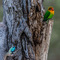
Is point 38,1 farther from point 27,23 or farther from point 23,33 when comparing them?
point 23,33

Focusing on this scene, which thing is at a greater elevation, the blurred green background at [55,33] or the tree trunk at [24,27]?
the tree trunk at [24,27]

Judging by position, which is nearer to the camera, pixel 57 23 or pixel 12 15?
pixel 12 15

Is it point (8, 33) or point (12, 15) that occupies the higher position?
point (12, 15)

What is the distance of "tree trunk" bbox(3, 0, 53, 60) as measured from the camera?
2.28 metres

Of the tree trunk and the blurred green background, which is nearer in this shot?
Result: the tree trunk

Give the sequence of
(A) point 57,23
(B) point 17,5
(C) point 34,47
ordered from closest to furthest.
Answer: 1. (B) point 17,5
2. (C) point 34,47
3. (A) point 57,23

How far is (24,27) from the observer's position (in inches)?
90.0

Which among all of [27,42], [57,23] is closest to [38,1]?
[27,42]

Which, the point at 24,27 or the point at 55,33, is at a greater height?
the point at 24,27

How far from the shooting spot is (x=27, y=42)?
2342 millimetres

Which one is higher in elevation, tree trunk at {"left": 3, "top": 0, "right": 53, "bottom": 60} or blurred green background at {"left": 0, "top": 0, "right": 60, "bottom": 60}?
tree trunk at {"left": 3, "top": 0, "right": 53, "bottom": 60}

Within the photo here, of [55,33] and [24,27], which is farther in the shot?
[55,33]

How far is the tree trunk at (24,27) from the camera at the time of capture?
2275 millimetres

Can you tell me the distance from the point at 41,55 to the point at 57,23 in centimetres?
672
